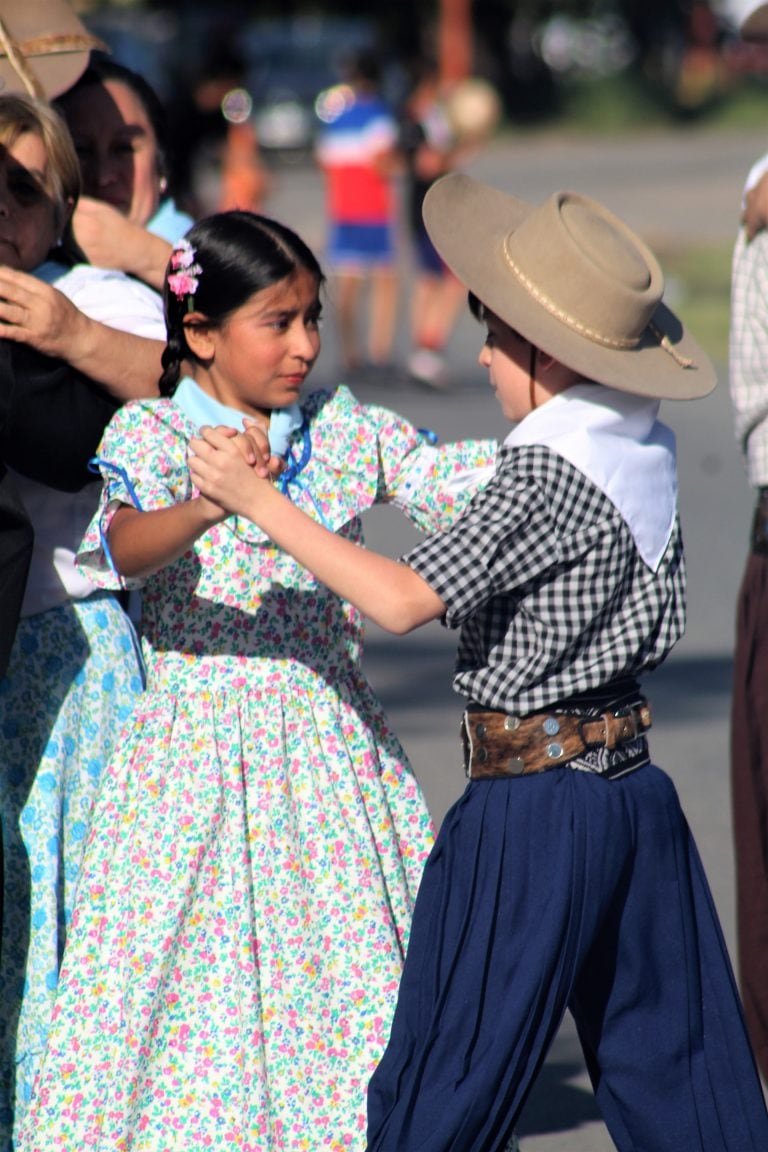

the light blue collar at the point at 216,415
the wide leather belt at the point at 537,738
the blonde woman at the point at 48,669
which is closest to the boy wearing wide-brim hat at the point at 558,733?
the wide leather belt at the point at 537,738

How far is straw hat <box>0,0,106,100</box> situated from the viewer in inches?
142

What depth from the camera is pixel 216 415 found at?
3184 millimetres

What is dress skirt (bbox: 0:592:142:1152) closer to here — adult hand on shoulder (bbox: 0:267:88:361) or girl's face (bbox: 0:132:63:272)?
adult hand on shoulder (bbox: 0:267:88:361)

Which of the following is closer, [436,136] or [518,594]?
[518,594]

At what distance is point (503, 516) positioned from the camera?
2.79 metres

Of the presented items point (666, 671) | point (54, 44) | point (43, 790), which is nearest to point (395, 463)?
point (43, 790)

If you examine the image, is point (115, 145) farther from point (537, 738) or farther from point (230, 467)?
point (537, 738)

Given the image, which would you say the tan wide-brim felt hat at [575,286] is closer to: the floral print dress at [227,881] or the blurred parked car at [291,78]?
the floral print dress at [227,881]

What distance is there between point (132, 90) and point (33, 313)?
0.99m

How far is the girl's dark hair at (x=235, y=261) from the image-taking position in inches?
122

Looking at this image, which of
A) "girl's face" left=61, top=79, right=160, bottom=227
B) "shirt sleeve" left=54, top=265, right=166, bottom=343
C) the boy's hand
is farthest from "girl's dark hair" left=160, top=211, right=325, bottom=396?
"girl's face" left=61, top=79, right=160, bottom=227

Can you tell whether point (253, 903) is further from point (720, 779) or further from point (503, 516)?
point (720, 779)

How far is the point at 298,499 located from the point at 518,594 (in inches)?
18.0

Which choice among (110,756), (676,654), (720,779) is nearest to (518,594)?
(110,756)
